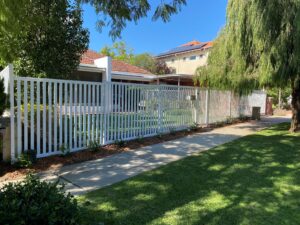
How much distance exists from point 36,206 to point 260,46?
849 centimetres

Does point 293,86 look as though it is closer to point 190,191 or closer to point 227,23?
point 227,23

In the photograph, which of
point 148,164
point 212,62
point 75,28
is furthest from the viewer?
point 212,62

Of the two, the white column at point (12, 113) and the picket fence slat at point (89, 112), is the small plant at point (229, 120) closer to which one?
the picket fence slat at point (89, 112)

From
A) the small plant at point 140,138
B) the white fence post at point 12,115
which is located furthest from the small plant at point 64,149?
the small plant at point 140,138

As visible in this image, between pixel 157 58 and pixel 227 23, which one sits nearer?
pixel 227 23

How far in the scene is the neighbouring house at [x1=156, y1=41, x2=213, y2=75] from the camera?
104 feet

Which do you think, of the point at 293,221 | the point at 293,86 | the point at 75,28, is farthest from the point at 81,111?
the point at 293,86

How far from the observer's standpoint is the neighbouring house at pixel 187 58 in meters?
31.7

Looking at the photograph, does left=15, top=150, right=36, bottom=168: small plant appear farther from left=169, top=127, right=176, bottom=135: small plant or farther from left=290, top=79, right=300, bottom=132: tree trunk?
left=290, top=79, right=300, bottom=132: tree trunk

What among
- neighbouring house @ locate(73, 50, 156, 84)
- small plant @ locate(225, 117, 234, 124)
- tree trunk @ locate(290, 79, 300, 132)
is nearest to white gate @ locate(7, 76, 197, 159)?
small plant @ locate(225, 117, 234, 124)

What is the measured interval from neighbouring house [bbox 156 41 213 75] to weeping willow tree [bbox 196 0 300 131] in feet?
67.8

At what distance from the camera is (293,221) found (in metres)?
3.37

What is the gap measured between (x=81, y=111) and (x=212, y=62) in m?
6.60

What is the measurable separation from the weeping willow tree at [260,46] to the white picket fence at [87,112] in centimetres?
222
